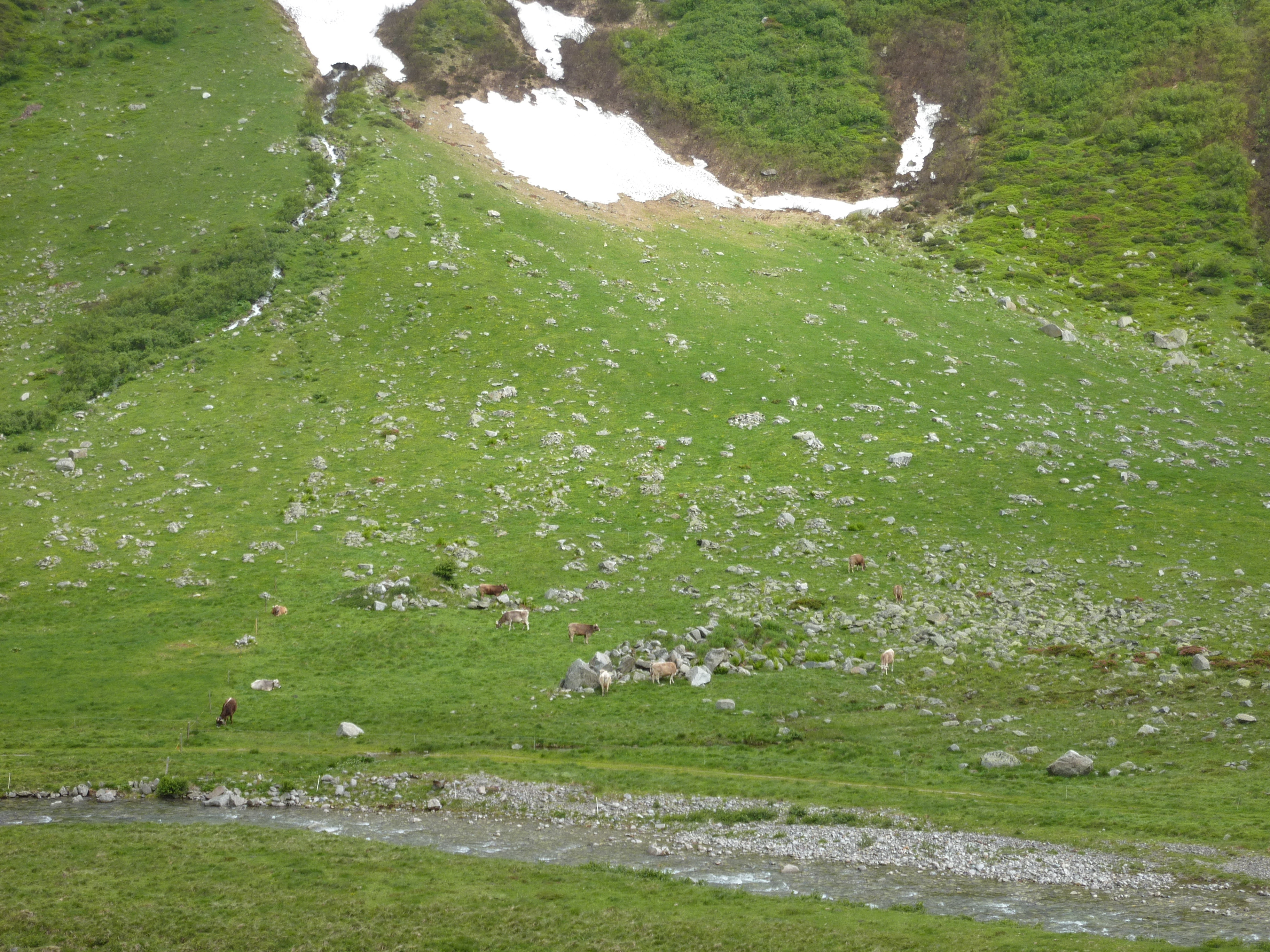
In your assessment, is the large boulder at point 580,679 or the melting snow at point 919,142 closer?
the large boulder at point 580,679

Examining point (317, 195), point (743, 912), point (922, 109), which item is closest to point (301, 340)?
point (317, 195)

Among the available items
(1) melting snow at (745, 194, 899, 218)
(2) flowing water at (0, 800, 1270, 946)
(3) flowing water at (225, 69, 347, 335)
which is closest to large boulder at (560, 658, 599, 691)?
(2) flowing water at (0, 800, 1270, 946)

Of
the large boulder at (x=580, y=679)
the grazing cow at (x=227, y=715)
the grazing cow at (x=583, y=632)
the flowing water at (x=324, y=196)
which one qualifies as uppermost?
the flowing water at (x=324, y=196)

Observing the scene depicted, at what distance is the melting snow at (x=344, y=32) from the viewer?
103 meters

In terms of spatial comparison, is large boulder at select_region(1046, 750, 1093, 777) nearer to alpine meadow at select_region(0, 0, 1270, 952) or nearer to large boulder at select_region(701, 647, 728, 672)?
alpine meadow at select_region(0, 0, 1270, 952)

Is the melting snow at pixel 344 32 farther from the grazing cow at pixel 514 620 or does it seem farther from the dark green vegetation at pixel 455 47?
the grazing cow at pixel 514 620

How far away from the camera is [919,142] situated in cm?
10500

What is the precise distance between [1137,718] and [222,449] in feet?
165

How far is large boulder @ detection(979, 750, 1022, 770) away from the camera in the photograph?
29406mm

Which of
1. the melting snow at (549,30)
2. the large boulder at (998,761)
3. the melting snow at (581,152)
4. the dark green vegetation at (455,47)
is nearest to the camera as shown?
the large boulder at (998,761)

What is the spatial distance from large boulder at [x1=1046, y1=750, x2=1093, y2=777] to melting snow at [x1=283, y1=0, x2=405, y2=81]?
328ft

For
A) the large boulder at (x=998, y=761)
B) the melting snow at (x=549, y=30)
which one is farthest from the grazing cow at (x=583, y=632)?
the melting snow at (x=549, y=30)

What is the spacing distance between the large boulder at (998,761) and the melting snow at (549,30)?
328 feet

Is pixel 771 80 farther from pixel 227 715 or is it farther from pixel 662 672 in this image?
pixel 227 715
